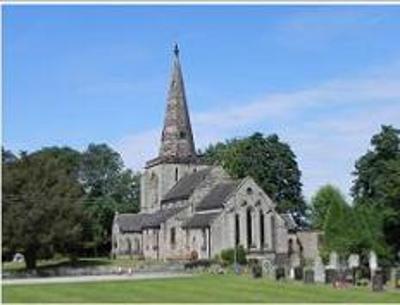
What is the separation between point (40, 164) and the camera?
232ft

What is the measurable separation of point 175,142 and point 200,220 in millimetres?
15217

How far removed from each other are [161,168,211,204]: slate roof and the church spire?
320cm

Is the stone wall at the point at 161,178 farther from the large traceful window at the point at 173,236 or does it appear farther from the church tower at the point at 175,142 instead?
the large traceful window at the point at 173,236

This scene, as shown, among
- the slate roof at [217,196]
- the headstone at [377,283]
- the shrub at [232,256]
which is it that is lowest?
Result: the headstone at [377,283]

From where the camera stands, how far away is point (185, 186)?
9544 cm

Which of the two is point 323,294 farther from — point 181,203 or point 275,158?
point 275,158

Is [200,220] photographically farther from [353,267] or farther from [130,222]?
[353,267]

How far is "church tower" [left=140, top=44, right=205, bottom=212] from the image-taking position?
99.2 m

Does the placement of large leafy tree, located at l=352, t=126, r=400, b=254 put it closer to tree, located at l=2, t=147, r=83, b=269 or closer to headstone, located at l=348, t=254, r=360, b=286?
headstone, located at l=348, t=254, r=360, b=286

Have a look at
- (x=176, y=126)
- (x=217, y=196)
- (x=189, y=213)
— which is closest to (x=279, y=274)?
(x=217, y=196)

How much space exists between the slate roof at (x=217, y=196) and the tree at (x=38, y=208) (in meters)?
18.2

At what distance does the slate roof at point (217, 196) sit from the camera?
85.6 meters

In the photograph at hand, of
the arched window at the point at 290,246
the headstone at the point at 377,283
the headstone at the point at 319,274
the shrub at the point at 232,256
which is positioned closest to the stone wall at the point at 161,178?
the arched window at the point at 290,246

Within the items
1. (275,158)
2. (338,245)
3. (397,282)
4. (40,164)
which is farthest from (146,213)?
(397,282)
